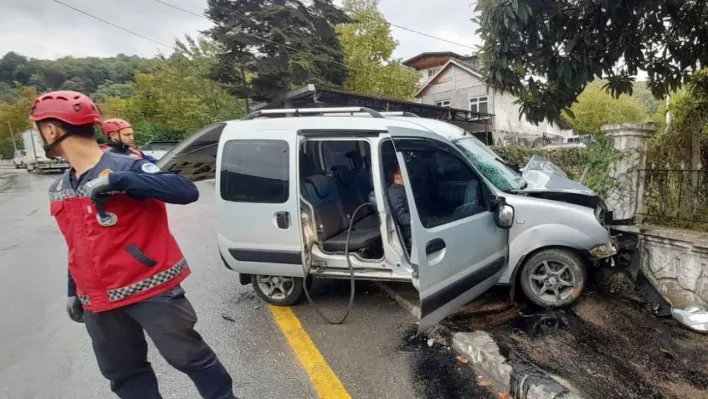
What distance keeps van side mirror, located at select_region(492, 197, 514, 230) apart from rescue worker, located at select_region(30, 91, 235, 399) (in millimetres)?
2479

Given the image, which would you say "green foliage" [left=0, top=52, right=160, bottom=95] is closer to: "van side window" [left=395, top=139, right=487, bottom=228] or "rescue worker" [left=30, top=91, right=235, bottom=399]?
"van side window" [left=395, top=139, right=487, bottom=228]

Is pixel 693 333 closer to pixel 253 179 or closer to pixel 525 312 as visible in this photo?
pixel 525 312

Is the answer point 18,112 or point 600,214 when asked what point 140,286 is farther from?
point 18,112

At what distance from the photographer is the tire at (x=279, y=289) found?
4.02 meters

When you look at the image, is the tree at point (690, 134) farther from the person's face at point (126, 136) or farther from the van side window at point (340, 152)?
the person's face at point (126, 136)

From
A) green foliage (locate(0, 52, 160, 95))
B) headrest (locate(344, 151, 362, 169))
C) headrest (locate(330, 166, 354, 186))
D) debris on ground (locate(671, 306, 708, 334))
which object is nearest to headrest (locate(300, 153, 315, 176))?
headrest (locate(330, 166, 354, 186))

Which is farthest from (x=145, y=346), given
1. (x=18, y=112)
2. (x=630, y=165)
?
(x=18, y=112)

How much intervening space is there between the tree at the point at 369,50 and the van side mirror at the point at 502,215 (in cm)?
1917

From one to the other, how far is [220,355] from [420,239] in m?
1.92

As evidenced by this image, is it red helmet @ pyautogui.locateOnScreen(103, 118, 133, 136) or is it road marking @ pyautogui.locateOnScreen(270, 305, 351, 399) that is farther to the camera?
red helmet @ pyautogui.locateOnScreen(103, 118, 133, 136)

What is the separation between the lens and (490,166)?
13.3ft

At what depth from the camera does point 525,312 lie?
11.8 feet

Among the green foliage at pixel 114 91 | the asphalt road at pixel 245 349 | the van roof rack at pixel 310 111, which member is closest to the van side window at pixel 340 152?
the van roof rack at pixel 310 111

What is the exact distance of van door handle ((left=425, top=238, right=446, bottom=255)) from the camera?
2.74 m
